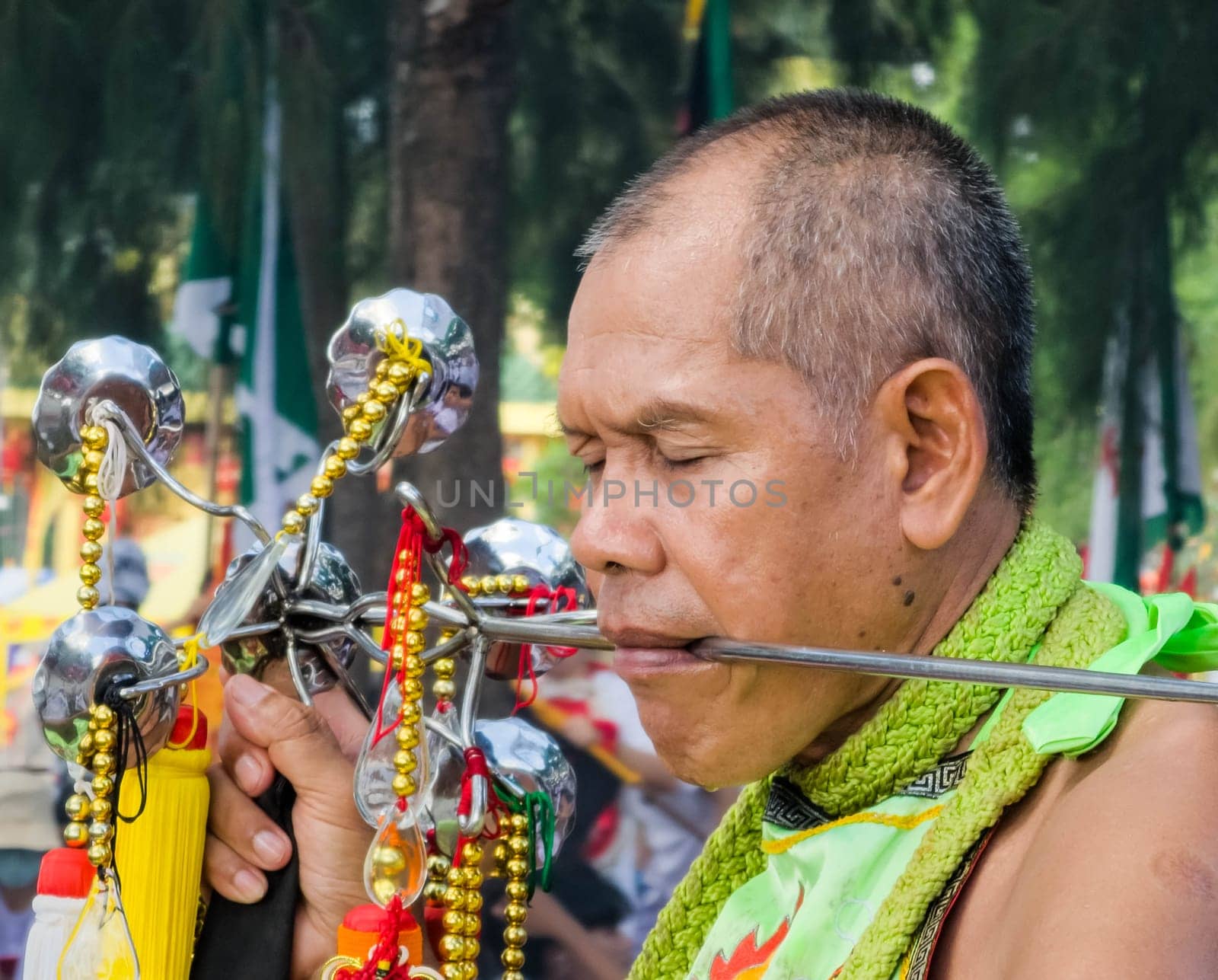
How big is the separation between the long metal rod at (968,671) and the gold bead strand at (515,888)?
0.38m

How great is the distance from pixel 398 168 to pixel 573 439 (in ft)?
8.07

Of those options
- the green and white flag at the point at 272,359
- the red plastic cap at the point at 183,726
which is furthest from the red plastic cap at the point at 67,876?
the green and white flag at the point at 272,359

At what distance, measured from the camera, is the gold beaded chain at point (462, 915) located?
4.59 feet

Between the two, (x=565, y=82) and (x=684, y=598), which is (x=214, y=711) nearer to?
(x=565, y=82)

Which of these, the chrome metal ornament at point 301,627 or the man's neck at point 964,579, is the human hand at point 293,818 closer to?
the chrome metal ornament at point 301,627

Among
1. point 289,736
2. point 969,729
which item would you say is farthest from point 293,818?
point 969,729

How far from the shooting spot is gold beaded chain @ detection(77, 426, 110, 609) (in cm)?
141

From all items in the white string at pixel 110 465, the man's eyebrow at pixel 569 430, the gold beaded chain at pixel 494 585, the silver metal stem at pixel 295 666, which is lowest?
the silver metal stem at pixel 295 666

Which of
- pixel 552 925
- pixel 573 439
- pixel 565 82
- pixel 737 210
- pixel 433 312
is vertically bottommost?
pixel 552 925

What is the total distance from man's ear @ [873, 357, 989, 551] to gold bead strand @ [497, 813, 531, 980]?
0.55 m

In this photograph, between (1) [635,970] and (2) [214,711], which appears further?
(2) [214,711]

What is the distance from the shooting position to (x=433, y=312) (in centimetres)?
150

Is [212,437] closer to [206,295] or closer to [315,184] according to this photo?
[206,295]

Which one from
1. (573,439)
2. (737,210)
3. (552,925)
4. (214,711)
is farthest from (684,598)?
(552,925)
